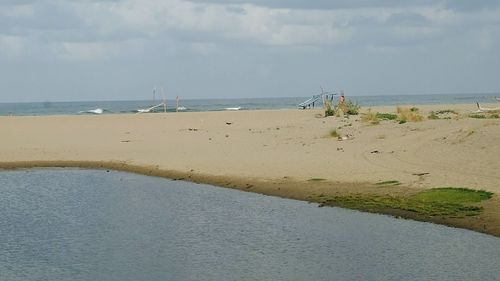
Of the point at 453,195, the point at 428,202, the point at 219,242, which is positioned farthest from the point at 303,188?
the point at 219,242

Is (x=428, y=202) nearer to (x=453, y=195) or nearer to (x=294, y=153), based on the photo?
(x=453, y=195)

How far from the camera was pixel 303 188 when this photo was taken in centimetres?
2181

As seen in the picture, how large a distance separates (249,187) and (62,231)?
7.00 meters

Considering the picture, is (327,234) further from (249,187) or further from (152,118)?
(152,118)

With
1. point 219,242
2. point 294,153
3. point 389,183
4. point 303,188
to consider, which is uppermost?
point 294,153

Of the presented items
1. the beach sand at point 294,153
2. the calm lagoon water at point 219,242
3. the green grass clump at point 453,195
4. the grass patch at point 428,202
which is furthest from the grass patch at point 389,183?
the calm lagoon water at point 219,242

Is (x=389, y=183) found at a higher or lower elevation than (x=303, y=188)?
higher

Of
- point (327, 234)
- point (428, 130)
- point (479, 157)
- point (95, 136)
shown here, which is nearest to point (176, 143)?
point (95, 136)

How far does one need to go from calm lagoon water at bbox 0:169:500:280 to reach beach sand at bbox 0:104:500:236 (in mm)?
1425

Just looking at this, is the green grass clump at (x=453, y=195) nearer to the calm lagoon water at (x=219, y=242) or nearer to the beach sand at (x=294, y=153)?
the beach sand at (x=294, y=153)

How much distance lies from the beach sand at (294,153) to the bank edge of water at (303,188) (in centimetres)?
4

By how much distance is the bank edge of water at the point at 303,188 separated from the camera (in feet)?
53.8

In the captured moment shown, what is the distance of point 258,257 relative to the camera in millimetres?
14711

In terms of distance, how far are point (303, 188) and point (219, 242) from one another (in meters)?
6.12
